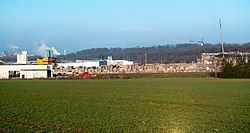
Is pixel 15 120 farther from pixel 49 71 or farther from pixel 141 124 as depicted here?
pixel 49 71

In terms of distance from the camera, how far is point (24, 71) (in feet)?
311

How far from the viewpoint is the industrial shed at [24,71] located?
3711 inches

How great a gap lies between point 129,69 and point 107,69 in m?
8.09

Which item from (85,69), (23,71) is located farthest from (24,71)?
(85,69)

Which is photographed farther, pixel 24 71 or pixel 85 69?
pixel 85 69

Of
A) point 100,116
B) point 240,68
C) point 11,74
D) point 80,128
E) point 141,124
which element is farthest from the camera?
point 11,74

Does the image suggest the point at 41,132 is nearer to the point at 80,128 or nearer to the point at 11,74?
the point at 80,128

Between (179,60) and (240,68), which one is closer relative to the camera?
(240,68)

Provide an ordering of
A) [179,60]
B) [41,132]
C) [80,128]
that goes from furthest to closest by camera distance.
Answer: [179,60] < [80,128] < [41,132]

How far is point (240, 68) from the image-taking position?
2719 inches

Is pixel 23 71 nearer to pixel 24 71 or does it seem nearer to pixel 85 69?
pixel 24 71

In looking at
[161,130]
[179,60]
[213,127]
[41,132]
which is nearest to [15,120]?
[41,132]

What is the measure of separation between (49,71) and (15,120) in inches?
3492

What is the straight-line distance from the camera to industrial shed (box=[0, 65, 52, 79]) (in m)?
94.2
